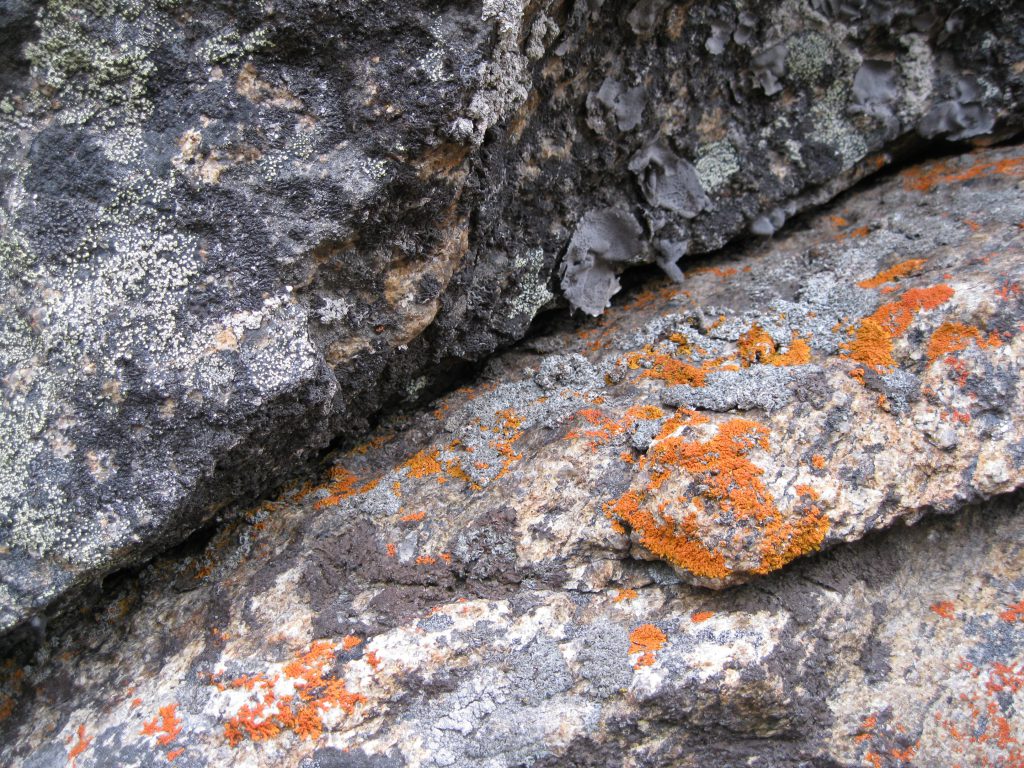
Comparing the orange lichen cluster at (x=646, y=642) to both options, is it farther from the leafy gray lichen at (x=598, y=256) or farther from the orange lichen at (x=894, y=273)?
the orange lichen at (x=894, y=273)

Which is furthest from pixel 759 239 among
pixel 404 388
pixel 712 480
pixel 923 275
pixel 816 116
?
pixel 404 388

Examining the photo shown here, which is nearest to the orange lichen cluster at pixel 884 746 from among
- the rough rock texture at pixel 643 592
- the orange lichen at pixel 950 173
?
the rough rock texture at pixel 643 592

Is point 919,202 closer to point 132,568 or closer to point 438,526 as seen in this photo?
point 438,526

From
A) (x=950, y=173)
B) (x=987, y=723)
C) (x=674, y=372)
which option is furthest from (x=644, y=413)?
(x=950, y=173)

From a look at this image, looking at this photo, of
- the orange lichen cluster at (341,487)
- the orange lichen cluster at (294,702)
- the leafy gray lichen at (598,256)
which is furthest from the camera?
the leafy gray lichen at (598,256)

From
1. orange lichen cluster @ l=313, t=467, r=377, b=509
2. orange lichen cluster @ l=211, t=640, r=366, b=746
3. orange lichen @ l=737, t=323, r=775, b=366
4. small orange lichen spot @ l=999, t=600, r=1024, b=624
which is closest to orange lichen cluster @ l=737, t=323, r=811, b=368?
orange lichen @ l=737, t=323, r=775, b=366

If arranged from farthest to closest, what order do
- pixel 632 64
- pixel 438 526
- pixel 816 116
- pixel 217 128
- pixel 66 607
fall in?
pixel 816 116, pixel 632 64, pixel 438 526, pixel 66 607, pixel 217 128
